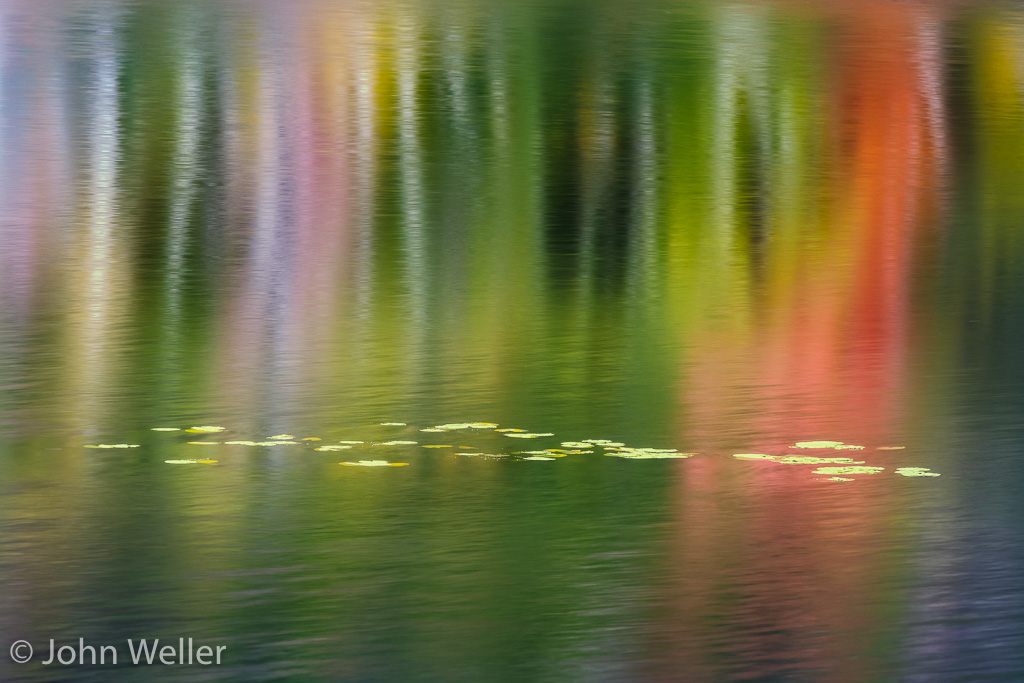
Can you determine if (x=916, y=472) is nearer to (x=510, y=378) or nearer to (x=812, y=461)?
(x=812, y=461)

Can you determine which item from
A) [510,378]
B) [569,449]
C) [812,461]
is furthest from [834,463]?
[510,378]

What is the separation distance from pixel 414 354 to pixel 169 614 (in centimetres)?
307

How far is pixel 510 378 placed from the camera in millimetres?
7969

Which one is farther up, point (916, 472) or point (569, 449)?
point (569, 449)

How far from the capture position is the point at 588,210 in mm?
11797

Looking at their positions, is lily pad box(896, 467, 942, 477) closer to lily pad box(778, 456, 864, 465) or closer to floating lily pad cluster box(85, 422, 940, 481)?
floating lily pad cluster box(85, 422, 940, 481)

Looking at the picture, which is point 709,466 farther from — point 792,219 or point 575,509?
point 792,219

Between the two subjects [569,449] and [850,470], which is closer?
[850,470]

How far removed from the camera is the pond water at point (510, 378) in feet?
17.9

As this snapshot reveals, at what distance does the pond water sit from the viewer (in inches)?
215

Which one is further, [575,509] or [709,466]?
[709,466]

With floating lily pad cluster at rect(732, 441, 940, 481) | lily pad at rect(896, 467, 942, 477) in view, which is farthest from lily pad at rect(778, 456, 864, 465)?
lily pad at rect(896, 467, 942, 477)

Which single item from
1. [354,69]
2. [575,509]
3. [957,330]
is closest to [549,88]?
[354,69]

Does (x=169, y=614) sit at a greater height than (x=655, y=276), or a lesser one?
lesser
